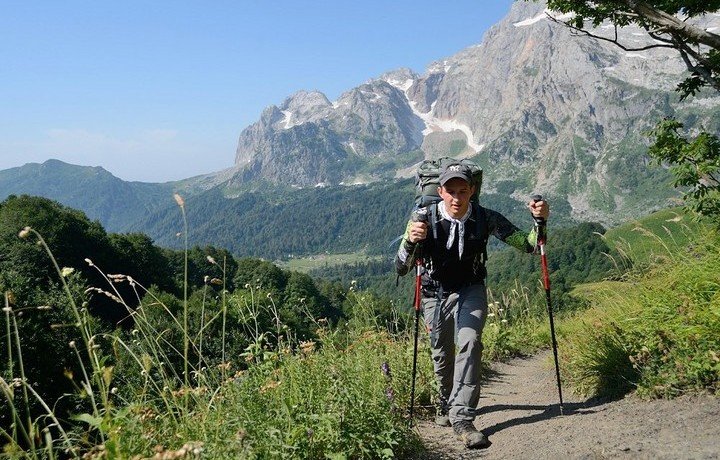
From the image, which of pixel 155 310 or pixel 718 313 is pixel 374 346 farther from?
pixel 155 310

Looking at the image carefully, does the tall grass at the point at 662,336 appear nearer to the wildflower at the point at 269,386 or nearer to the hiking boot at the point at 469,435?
the hiking boot at the point at 469,435

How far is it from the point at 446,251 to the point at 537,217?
98 centimetres

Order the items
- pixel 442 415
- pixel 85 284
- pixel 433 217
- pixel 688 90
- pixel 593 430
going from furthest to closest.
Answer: pixel 85 284 → pixel 688 90 → pixel 442 415 → pixel 433 217 → pixel 593 430

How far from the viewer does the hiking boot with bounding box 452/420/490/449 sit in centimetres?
Answer: 482

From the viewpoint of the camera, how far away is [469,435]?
489cm

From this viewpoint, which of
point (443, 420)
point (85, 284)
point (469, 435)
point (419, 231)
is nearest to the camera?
point (469, 435)

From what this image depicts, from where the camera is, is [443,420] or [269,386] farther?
[443,420]

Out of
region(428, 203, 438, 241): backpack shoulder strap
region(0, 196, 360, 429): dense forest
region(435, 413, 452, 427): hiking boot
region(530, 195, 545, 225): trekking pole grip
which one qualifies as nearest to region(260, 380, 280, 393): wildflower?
region(428, 203, 438, 241): backpack shoulder strap

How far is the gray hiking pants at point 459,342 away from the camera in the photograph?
513 centimetres

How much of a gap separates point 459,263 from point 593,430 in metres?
1.87

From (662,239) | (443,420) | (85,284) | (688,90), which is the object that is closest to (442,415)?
(443,420)

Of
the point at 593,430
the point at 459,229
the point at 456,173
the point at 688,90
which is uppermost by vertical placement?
the point at 688,90

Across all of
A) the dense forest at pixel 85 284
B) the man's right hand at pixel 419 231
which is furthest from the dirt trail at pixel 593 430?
A: the dense forest at pixel 85 284

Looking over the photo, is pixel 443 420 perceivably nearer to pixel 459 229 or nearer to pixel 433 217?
pixel 459 229
